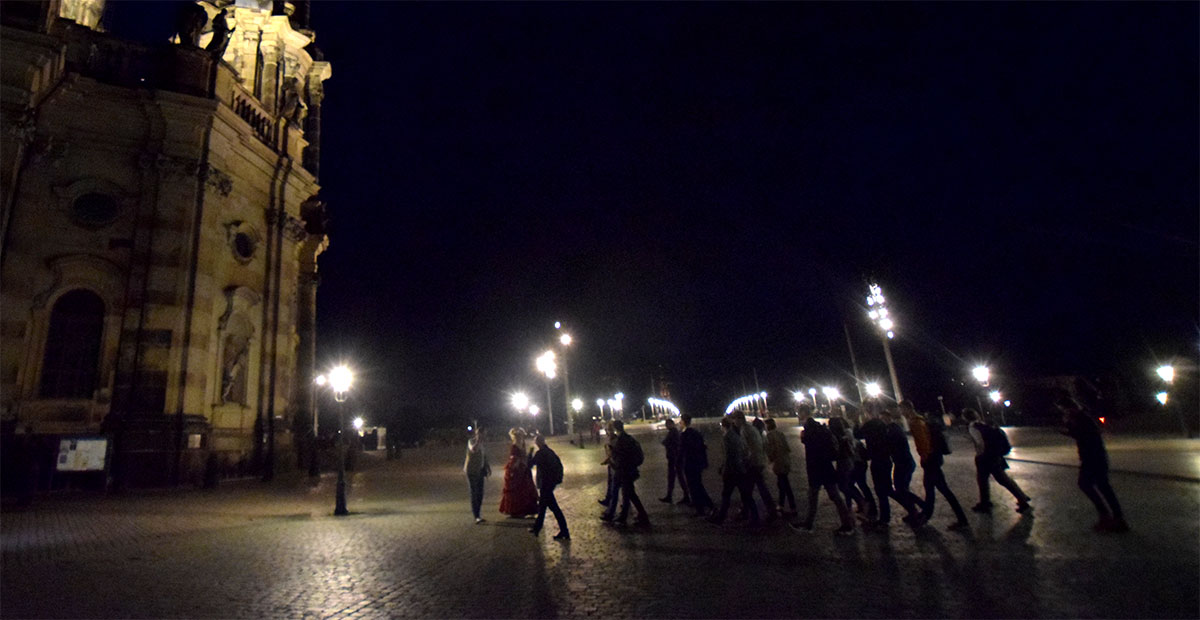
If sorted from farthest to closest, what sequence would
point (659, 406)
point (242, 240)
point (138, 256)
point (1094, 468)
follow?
point (659, 406), point (242, 240), point (138, 256), point (1094, 468)

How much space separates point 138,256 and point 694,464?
18.7 metres

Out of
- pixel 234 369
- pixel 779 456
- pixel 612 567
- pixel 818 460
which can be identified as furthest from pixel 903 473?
pixel 234 369

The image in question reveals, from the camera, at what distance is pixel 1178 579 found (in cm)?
545

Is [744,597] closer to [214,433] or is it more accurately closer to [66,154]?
[214,433]

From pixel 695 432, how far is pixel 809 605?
6293 mm

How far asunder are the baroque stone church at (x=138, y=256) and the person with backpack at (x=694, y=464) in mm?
15211

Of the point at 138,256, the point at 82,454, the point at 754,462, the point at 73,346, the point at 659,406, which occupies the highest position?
the point at 138,256

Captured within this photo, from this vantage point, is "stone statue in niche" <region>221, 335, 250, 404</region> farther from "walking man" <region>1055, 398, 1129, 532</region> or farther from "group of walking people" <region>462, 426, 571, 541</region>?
"walking man" <region>1055, 398, 1129, 532</region>

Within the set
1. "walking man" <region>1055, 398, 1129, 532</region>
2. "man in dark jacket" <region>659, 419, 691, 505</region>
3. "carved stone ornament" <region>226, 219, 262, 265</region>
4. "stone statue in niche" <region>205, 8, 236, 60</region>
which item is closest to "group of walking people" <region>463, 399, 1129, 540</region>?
"walking man" <region>1055, 398, 1129, 532</region>

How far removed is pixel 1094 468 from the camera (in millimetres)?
7816

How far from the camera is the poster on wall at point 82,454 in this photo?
48.9ft

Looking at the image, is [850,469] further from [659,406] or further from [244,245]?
[659,406]

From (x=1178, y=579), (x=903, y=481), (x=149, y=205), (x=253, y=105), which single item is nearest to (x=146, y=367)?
(x=149, y=205)

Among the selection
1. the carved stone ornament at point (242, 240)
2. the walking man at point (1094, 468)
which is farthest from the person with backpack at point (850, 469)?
the carved stone ornament at point (242, 240)
